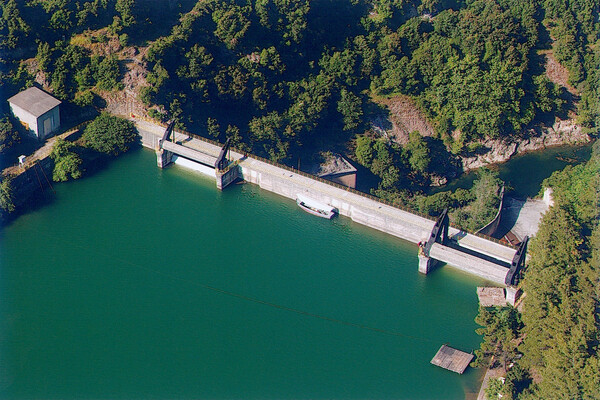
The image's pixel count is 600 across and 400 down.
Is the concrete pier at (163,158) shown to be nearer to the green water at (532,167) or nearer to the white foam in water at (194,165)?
the white foam in water at (194,165)

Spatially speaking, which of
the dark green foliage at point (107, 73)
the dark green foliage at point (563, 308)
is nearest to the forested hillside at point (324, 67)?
the dark green foliage at point (107, 73)

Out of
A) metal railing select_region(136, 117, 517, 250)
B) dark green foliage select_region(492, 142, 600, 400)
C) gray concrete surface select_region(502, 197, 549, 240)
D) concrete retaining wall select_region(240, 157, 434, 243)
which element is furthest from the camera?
gray concrete surface select_region(502, 197, 549, 240)

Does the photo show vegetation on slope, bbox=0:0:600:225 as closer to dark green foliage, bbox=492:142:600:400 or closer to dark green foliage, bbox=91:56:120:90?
dark green foliage, bbox=91:56:120:90

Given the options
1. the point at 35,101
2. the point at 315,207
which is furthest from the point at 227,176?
the point at 35,101

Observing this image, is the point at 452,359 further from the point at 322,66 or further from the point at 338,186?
the point at 322,66

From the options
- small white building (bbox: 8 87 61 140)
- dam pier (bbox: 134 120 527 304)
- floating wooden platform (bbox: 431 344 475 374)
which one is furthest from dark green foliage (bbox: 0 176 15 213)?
floating wooden platform (bbox: 431 344 475 374)

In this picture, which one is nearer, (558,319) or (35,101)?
(558,319)
